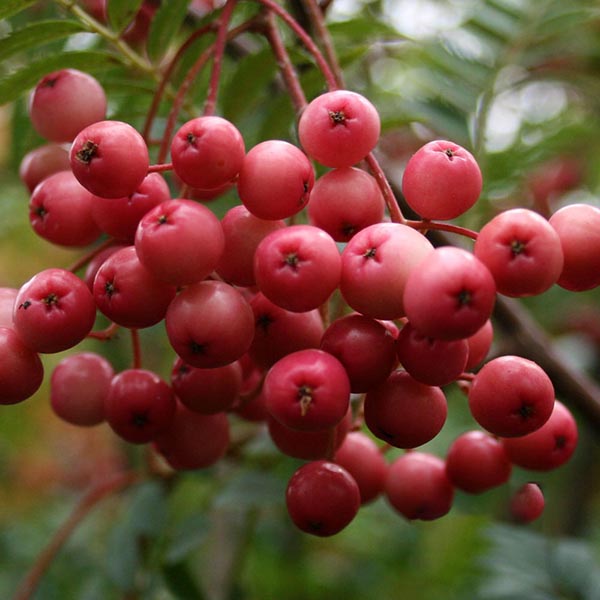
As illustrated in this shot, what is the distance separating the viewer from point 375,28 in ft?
3.43

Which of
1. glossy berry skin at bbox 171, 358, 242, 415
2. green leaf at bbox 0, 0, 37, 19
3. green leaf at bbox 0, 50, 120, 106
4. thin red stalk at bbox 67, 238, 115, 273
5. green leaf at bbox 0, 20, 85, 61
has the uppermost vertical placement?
green leaf at bbox 0, 0, 37, 19

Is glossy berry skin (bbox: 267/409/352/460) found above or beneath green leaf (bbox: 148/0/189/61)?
beneath

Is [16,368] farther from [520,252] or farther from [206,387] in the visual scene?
[520,252]

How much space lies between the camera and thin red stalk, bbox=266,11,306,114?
792 mm

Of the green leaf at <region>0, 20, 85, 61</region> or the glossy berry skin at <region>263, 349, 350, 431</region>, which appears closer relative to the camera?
the glossy berry skin at <region>263, 349, 350, 431</region>

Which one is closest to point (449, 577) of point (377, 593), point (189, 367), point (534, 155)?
point (377, 593)

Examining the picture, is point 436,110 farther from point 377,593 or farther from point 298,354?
point 377,593

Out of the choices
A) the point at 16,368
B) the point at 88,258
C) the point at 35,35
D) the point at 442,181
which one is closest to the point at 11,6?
the point at 35,35

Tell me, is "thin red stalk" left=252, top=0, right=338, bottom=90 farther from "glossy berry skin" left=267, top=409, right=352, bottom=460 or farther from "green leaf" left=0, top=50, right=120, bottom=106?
"glossy berry skin" left=267, top=409, right=352, bottom=460

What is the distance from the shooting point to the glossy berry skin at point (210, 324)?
0.68 meters

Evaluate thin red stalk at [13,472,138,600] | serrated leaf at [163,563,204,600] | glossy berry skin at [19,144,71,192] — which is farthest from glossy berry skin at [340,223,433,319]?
thin red stalk at [13,472,138,600]

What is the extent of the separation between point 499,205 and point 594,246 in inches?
38.4

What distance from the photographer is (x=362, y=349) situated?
68 centimetres

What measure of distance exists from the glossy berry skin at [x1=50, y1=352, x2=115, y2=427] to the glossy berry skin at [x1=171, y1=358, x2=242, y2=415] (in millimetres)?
108
